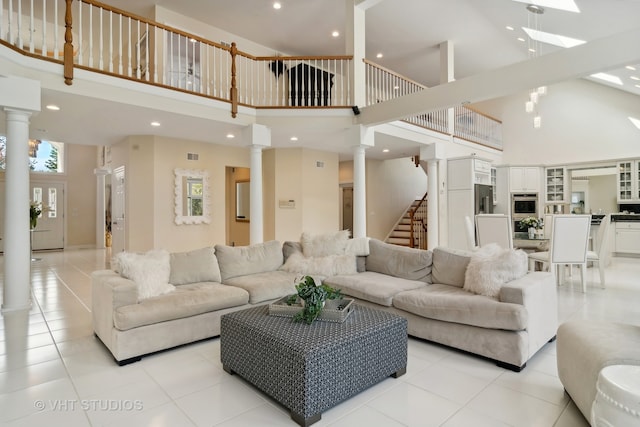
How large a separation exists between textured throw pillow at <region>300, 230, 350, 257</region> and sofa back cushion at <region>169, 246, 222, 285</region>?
118cm

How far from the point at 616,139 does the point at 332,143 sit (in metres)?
7.06

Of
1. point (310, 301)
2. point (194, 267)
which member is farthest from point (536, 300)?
point (194, 267)

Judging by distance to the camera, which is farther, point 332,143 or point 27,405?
point 332,143

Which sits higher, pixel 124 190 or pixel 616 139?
pixel 616 139

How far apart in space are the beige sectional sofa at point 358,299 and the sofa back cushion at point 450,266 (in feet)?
0.03

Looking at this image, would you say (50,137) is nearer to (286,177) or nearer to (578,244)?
(286,177)

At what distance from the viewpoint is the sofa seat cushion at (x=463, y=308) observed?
2.56 meters

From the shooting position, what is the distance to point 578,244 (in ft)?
15.9

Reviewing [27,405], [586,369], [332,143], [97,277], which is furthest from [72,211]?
[586,369]

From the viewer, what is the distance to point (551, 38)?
6578 mm

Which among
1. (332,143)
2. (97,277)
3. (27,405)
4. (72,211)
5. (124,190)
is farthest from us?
(72,211)

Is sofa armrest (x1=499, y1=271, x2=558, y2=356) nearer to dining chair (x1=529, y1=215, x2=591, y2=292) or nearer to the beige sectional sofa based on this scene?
the beige sectional sofa

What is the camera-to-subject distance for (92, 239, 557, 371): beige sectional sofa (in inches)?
105

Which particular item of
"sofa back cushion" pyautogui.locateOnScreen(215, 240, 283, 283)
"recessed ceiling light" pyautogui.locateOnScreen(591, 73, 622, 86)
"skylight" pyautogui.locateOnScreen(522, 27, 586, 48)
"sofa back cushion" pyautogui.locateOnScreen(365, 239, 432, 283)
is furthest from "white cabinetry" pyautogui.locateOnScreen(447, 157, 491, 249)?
"sofa back cushion" pyautogui.locateOnScreen(215, 240, 283, 283)
